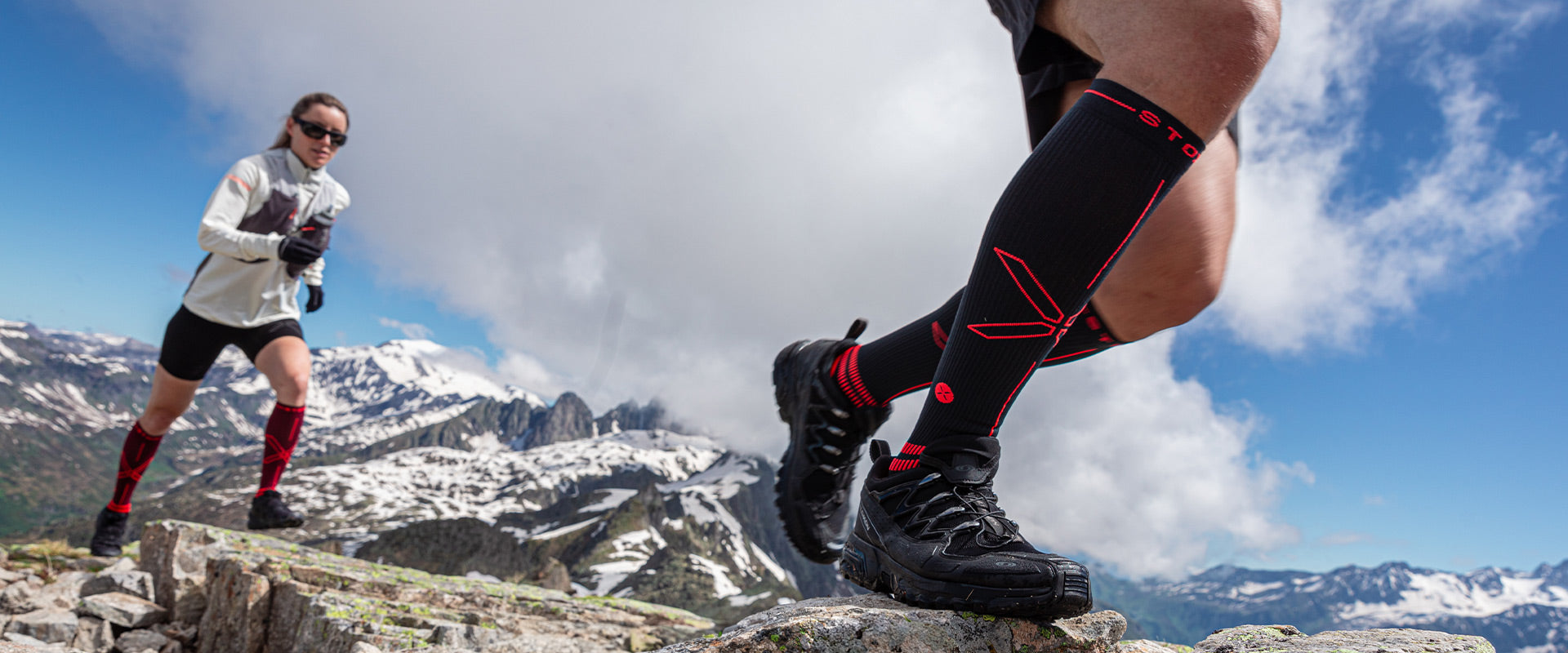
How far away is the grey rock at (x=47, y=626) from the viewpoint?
453 cm

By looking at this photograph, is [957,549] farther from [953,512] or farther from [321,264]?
[321,264]

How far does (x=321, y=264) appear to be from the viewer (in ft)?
24.4

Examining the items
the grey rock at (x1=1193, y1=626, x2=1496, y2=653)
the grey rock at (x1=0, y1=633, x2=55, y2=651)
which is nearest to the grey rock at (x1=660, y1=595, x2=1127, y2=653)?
the grey rock at (x1=1193, y1=626, x2=1496, y2=653)

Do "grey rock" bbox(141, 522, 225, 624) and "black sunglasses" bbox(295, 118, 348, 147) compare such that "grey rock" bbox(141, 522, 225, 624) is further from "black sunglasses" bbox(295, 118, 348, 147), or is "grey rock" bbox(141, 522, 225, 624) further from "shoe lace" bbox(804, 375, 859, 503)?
"shoe lace" bbox(804, 375, 859, 503)

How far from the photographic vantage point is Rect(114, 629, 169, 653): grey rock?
15.0ft

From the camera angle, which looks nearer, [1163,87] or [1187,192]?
[1163,87]

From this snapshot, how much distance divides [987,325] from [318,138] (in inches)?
294

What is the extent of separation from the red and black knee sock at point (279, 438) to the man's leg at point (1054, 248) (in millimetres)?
6740

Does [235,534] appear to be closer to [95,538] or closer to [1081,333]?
[95,538]

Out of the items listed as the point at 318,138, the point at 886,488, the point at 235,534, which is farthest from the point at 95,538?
the point at 886,488

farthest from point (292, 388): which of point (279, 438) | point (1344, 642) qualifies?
point (1344, 642)

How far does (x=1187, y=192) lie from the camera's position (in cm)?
250

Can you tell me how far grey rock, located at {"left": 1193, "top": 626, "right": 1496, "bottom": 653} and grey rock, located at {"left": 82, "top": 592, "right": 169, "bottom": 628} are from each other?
21.2ft

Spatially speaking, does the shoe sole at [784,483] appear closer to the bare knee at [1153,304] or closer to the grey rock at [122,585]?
the bare knee at [1153,304]
